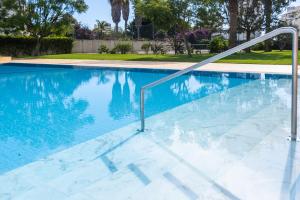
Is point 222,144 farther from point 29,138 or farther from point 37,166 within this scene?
point 29,138

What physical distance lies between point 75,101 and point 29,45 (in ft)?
73.1

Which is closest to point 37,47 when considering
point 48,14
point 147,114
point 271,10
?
point 48,14

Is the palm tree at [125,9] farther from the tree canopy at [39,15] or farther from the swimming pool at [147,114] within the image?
the swimming pool at [147,114]

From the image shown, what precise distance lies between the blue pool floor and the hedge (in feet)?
81.9

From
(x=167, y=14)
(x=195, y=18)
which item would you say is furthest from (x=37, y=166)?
(x=195, y=18)

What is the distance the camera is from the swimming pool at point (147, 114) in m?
4.35

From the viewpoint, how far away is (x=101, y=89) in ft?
35.4

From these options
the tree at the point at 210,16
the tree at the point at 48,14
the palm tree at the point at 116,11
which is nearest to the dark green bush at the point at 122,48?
the tree at the point at 48,14

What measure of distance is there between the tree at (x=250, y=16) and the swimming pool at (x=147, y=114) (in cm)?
1735

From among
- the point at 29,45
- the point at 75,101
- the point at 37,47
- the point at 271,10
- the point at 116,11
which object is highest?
the point at 116,11

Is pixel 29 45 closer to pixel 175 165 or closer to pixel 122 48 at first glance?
pixel 122 48

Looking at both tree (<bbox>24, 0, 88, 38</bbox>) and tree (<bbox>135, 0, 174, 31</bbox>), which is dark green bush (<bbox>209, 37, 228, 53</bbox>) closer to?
tree (<bbox>135, 0, 174, 31</bbox>)

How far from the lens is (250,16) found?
28203 mm

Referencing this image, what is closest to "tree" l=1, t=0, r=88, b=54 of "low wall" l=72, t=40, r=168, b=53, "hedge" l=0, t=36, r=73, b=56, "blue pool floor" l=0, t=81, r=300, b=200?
"hedge" l=0, t=36, r=73, b=56
